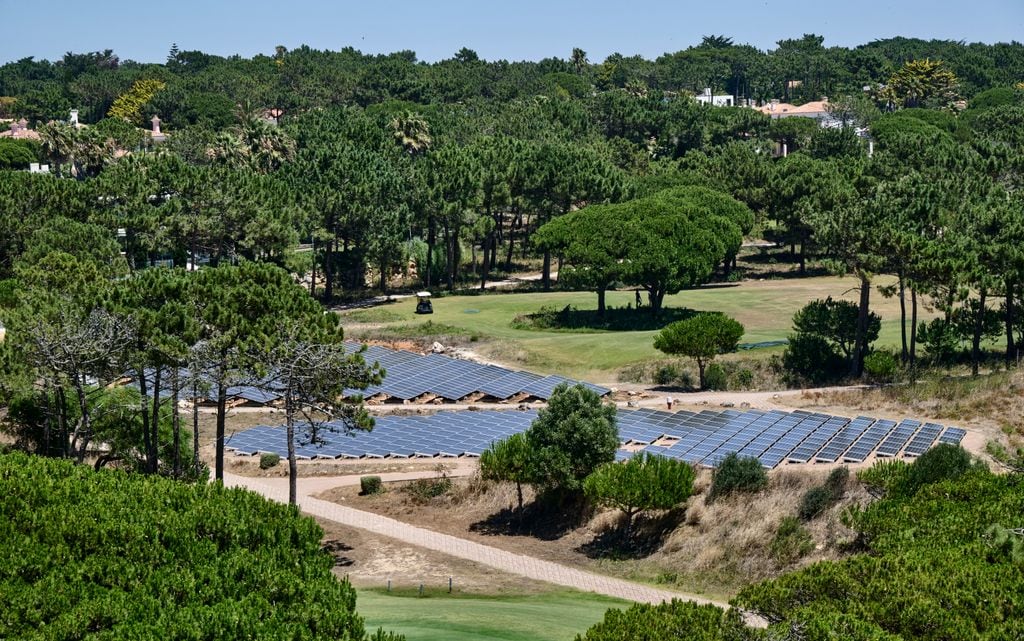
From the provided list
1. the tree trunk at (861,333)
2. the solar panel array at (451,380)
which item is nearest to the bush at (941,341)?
the tree trunk at (861,333)

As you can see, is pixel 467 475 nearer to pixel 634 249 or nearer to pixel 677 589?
pixel 677 589

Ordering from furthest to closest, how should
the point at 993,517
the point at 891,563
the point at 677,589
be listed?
1. the point at 677,589
2. the point at 993,517
3. the point at 891,563

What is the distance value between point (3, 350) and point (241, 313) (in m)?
10.1

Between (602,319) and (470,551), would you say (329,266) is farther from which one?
→ (470,551)

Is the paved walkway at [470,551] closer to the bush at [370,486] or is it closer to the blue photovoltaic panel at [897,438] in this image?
the bush at [370,486]

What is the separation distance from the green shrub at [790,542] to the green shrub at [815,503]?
56 cm

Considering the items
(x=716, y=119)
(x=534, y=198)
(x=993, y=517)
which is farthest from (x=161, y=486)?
(x=716, y=119)

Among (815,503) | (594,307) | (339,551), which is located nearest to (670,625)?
(815,503)

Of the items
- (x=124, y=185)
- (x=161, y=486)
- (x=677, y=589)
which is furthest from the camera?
(x=124, y=185)

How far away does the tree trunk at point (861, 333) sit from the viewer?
75.6 meters

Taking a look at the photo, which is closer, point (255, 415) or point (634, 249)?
point (255, 415)

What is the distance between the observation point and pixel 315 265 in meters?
110

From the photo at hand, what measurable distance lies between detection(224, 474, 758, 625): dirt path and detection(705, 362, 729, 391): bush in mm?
26250

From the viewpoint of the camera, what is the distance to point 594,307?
103062 millimetres
